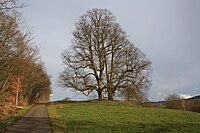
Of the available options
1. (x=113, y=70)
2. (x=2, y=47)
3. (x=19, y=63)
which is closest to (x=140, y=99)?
(x=113, y=70)

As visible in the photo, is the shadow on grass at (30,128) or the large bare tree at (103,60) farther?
the large bare tree at (103,60)

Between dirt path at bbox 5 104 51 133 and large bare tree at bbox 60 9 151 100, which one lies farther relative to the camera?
large bare tree at bbox 60 9 151 100

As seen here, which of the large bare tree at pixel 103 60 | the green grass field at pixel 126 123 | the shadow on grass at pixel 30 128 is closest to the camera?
the green grass field at pixel 126 123

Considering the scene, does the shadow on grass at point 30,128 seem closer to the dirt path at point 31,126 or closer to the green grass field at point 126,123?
the dirt path at point 31,126

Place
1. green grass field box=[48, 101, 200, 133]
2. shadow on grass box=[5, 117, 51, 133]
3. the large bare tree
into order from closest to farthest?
green grass field box=[48, 101, 200, 133] → shadow on grass box=[5, 117, 51, 133] → the large bare tree

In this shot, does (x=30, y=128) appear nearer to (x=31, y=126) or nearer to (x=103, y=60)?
(x=31, y=126)

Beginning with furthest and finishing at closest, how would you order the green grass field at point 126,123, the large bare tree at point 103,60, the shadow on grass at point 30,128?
1. the large bare tree at point 103,60
2. the shadow on grass at point 30,128
3. the green grass field at point 126,123

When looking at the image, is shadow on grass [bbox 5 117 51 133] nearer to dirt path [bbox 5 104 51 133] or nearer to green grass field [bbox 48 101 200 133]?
dirt path [bbox 5 104 51 133]

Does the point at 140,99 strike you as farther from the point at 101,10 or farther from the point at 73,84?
the point at 101,10

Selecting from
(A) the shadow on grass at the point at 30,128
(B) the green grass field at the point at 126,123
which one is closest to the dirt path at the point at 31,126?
(A) the shadow on grass at the point at 30,128

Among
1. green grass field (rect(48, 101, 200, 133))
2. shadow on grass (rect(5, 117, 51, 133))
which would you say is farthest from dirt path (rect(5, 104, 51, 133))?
green grass field (rect(48, 101, 200, 133))

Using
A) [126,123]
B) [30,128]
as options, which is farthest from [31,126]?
[126,123]

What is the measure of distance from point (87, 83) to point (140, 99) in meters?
9.44

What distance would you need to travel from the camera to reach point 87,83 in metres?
44.0
